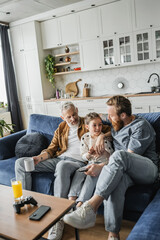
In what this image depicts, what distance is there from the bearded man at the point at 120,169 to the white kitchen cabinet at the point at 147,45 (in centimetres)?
258

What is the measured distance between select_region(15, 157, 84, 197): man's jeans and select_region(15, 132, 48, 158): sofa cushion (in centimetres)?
32

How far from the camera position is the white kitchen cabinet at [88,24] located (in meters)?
4.46

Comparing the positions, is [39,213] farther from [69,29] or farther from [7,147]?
[69,29]

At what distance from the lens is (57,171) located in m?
1.98

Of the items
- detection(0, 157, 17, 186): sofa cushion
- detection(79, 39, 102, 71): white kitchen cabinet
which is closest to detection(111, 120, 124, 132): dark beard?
detection(0, 157, 17, 186): sofa cushion

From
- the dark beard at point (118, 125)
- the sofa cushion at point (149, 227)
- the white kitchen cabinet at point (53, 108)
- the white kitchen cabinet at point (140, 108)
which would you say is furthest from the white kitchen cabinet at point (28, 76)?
the sofa cushion at point (149, 227)

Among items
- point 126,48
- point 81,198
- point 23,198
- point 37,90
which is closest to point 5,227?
point 23,198

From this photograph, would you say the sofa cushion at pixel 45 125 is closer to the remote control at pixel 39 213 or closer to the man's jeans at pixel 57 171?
the man's jeans at pixel 57 171

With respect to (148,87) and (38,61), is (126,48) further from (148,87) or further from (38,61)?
(38,61)

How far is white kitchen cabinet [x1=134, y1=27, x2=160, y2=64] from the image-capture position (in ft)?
13.2

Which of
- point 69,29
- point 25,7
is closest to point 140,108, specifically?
point 69,29

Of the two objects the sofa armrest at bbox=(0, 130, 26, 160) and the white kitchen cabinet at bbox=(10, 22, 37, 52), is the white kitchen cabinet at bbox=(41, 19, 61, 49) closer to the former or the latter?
the white kitchen cabinet at bbox=(10, 22, 37, 52)

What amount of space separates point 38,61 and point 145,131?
12.6ft

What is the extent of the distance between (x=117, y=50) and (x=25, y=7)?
195 cm
